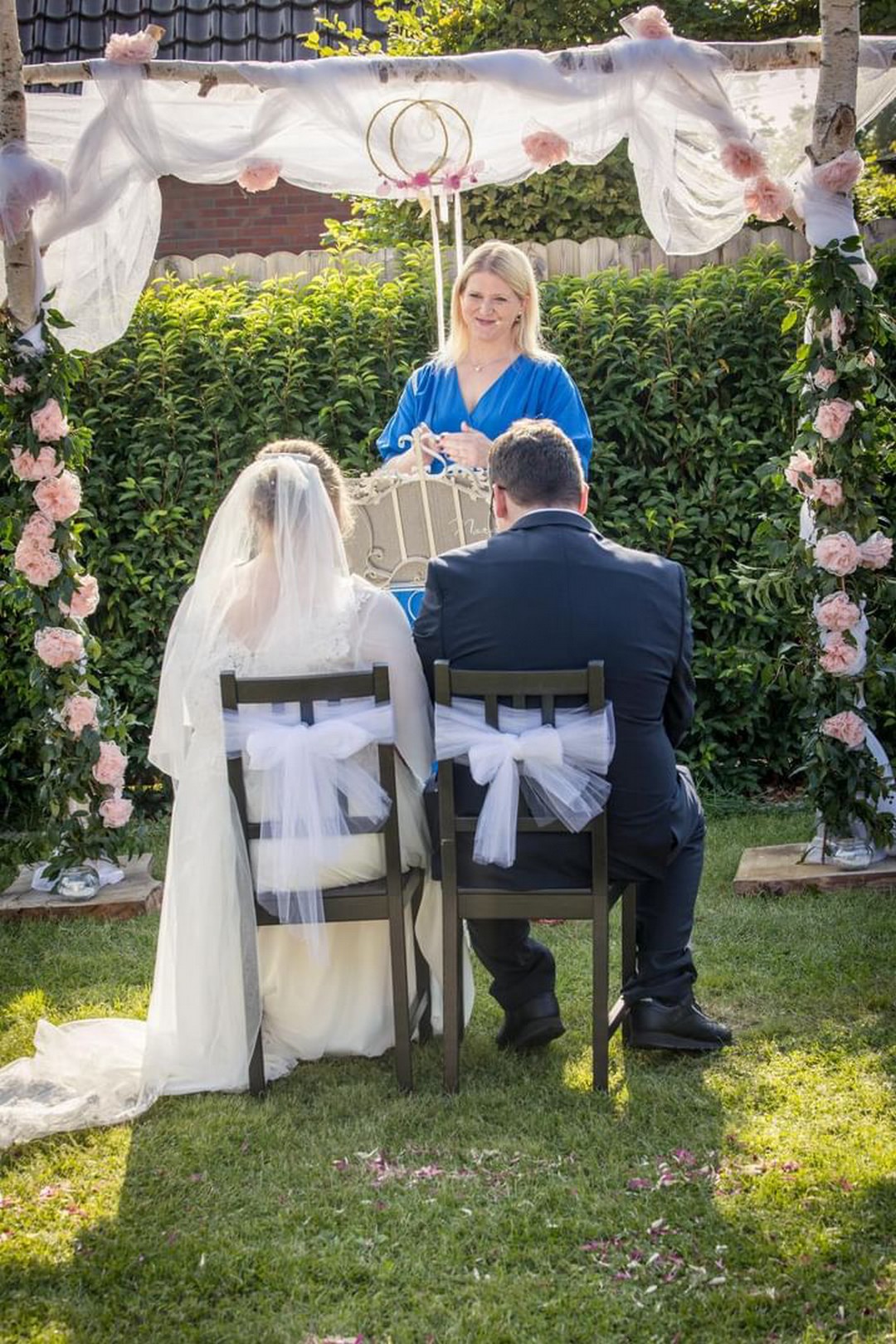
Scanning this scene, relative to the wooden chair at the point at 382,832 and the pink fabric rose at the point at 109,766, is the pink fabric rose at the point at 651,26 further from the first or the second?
the pink fabric rose at the point at 109,766

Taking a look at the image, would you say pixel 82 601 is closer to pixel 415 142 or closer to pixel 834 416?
pixel 415 142

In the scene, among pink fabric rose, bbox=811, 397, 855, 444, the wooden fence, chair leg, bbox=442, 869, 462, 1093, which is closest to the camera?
chair leg, bbox=442, 869, 462, 1093

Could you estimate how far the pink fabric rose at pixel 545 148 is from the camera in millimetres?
5113

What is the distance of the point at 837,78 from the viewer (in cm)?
486

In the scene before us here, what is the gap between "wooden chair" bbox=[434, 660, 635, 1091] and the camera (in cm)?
347

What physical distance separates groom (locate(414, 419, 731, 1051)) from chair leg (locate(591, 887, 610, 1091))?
10 cm

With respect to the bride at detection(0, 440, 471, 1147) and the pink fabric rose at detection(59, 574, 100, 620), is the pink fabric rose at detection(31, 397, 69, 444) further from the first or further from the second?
the bride at detection(0, 440, 471, 1147)

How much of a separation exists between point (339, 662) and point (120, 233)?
2217mm

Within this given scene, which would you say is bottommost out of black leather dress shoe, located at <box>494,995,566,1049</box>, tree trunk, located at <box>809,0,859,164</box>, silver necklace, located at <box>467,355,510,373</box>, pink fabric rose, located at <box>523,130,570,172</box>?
black leather dress shoe, located at <box>494,995,566,1049</box>

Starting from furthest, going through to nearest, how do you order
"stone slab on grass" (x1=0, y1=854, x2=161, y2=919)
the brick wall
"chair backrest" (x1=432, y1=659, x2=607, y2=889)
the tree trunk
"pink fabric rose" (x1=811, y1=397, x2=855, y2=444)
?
the brick wall → "stone slab on grass" (x1=0, y1=854, x2=161, y2=919) → "pink fabric rose" (x1=811, y1=397, x2=855, y2=444) → the tree trunk → "chair backrest" (x1=432, y1=659, x2=607, y2=889)

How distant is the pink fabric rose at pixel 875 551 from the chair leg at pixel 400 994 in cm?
222

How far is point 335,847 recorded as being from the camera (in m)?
3.68

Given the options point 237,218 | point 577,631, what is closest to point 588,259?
point 577,631

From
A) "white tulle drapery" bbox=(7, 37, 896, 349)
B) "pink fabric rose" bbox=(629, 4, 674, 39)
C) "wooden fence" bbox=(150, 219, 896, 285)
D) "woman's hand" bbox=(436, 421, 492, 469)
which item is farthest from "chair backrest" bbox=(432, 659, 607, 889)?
"wooden fence" bbox=(150, 219, 896, 285)
